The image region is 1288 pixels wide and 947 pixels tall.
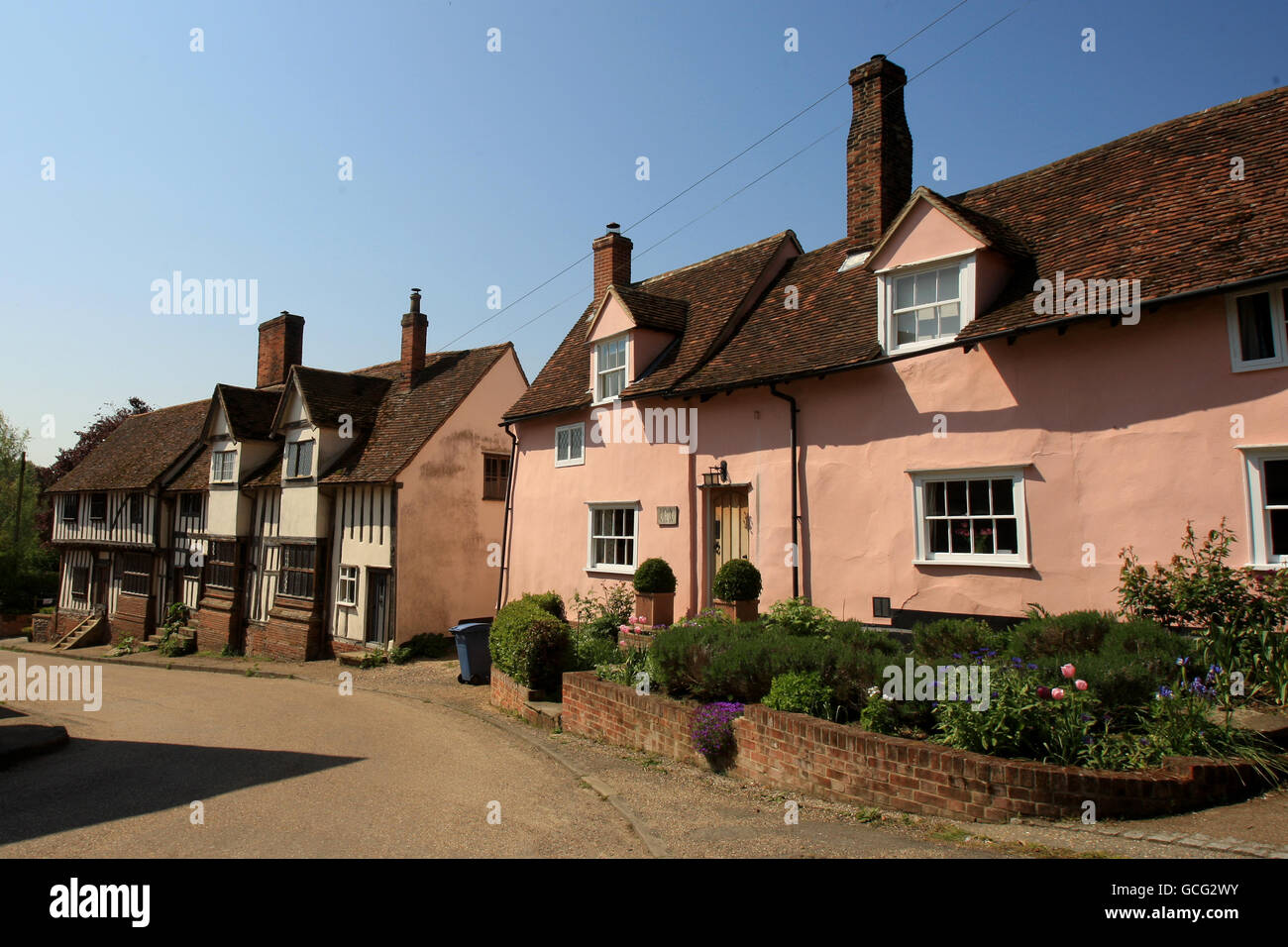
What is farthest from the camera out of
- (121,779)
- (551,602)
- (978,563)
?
(551,602)

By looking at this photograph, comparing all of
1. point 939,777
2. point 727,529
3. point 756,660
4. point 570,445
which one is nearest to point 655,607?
point 727,529

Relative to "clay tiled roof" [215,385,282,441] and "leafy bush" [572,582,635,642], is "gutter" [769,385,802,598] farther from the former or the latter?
"clay tiled roof" [215,385,282,441]

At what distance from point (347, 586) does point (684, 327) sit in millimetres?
12540

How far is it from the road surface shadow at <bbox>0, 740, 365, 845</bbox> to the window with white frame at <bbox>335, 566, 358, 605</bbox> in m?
11.8

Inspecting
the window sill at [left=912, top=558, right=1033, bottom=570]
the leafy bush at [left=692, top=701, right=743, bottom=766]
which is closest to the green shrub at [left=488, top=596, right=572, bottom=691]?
the leafy bush at [left=692, top=701, right=743, bottom=766]

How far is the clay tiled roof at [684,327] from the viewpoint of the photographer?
52.2ft

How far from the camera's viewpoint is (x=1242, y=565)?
8648 millimetres

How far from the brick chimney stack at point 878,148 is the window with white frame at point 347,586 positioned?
1596 centimetres

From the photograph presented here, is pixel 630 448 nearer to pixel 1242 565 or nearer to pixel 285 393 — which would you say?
pixel 1242 565

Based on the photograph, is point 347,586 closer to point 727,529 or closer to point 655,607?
point 655,607

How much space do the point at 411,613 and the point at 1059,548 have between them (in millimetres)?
16088

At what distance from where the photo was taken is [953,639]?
9.05 m

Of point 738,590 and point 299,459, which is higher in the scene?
point 299,459
